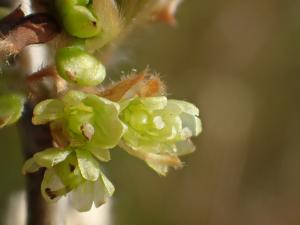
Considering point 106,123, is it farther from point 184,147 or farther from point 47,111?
point 184,147

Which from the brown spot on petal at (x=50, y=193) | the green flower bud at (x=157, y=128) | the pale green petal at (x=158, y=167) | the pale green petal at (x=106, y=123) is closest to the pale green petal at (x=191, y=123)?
the green flower bud at (x=157, y=128)

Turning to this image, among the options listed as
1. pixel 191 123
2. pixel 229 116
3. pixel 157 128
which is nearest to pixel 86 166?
pixel 157 128

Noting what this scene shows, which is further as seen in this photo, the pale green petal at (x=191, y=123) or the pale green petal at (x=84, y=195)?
the pale green petal at (x=191, y=123)

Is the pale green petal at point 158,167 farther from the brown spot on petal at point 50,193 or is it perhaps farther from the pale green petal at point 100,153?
the brown spot on petal at point 50,193

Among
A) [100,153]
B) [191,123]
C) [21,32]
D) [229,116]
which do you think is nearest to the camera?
[21,32]

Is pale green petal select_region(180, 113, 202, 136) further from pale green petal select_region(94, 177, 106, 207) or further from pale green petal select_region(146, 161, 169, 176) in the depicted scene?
pale green petal select_region(94, 177, 106, 207)
